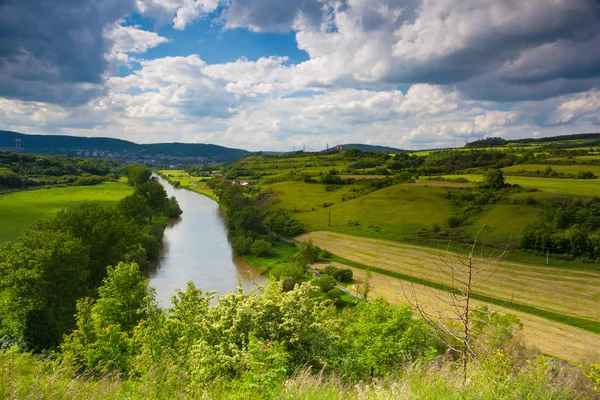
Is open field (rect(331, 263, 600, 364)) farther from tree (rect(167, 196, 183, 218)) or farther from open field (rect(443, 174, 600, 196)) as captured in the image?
tree (rect(167, 196, 183, 218))

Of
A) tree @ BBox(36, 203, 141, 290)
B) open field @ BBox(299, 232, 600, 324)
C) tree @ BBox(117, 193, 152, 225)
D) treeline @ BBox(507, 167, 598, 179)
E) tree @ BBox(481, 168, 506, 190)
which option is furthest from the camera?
treeline @ BBox(507, 167, 598, 179)

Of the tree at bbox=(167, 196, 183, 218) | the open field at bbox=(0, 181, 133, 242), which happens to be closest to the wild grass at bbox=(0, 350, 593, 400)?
the open field at bbox=(0, 181, 133, 242)

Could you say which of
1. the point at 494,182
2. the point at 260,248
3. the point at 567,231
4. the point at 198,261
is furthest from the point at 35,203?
the point at 567,231

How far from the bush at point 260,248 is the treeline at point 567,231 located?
39415 millimetres

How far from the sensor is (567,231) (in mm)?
50750

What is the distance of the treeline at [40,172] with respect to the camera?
10919 cm

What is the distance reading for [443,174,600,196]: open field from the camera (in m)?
66.1

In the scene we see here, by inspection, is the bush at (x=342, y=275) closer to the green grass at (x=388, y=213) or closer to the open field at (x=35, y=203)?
the green grass at (x=388, y=213)

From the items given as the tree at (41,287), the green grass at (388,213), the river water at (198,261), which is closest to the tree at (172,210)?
the river water at (198,261)

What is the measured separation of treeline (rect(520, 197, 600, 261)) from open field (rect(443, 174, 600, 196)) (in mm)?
6984

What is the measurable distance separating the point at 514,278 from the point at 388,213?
33.2 m

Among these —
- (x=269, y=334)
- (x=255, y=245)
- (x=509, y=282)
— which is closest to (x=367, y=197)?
(x=255, y=245)

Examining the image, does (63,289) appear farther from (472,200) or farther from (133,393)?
(472,200)

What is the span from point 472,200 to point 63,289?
7082cm
